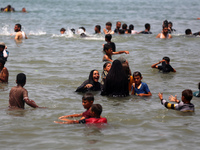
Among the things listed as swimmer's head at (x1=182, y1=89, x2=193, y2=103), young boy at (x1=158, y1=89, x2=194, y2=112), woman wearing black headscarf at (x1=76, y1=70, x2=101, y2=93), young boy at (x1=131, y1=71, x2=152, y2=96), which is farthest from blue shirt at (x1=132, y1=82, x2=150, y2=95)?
swimmer's head at (x1=182, y1=89, x2=193, y2=103)

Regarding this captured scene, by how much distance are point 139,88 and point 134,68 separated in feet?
15.3

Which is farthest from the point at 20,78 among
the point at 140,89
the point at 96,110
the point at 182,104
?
the point at 182,104

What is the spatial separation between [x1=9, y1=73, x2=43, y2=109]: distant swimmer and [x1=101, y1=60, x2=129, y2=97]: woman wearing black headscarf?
225 centimetres

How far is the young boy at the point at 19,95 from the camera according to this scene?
326 inches

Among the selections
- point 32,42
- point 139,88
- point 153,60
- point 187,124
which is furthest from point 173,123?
point 32,42

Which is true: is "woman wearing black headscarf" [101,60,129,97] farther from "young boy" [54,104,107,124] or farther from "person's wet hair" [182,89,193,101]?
"young boy" [54,104,107,124]

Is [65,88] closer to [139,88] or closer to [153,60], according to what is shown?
[139,88]

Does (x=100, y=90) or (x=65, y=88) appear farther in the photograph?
(x=65, y=88)

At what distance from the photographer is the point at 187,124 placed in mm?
8211

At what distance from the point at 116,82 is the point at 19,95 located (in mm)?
2586

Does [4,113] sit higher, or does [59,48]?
[59,48]

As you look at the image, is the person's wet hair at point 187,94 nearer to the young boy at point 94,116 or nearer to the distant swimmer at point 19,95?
the young boy at point 94,116

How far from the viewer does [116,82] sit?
32.1 ft

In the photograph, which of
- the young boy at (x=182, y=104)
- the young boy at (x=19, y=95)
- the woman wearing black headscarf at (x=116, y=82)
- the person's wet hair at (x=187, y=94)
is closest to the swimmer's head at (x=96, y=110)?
the young boy at (x=19, y=95)
